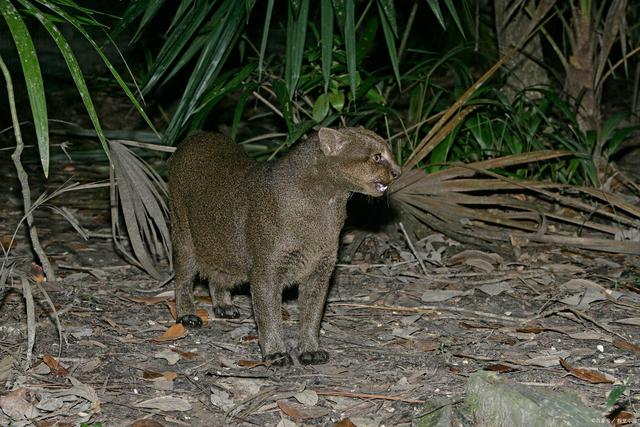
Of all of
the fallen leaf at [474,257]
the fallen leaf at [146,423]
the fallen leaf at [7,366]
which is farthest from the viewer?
the fallen leaf at [474,257]

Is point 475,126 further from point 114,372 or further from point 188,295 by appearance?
point 114,372

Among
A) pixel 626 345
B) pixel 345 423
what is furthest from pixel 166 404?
→ pixel 626 345

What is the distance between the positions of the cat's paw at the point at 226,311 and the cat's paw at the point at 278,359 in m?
0.85

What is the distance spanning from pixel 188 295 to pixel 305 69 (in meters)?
2.27

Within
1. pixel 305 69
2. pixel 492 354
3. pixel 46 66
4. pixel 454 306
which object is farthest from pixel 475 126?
pixel 46 66

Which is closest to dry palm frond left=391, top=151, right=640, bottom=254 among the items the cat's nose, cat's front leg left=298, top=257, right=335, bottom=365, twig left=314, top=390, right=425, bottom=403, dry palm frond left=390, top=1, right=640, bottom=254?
dry palm frond left=390, top=1, right=640, bottom=254

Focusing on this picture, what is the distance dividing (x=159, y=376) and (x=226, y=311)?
1.13 metres

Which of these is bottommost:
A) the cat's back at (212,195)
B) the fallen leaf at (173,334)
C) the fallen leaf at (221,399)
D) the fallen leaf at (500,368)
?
the fallen leaf at (173,334)

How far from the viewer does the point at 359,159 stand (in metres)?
4.84

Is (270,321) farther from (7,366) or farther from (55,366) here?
(7,366)

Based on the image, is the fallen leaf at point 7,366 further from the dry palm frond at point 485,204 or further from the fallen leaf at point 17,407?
the dry palm frond at point 485,204

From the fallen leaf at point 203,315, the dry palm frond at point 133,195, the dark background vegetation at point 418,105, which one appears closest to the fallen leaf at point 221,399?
the fallen leaf at point 203,315

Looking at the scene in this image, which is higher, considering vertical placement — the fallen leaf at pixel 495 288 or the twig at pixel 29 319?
the twig at pixel 29 319

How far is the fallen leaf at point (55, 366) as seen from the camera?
4738mm
